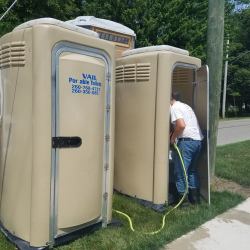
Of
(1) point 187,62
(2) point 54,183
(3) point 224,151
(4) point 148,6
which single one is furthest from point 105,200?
(4) point 148,6

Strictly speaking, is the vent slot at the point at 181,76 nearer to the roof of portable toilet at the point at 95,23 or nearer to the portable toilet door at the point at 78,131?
the roof of portable toilet at the point at 95,23

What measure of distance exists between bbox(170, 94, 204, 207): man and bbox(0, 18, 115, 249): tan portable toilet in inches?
51.1

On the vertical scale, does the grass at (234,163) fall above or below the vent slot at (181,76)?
below

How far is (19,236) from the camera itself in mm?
3164

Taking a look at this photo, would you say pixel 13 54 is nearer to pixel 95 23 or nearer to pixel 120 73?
pixel 120 73

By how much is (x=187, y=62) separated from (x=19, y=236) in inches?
131

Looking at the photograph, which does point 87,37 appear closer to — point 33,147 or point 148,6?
point 33,147

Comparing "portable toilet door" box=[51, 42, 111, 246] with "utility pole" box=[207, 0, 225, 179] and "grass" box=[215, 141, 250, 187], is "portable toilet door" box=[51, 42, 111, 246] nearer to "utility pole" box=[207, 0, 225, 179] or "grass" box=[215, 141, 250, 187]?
"utility pole" box=[207, 0, 225, 179]

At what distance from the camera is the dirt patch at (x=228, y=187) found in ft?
17.7

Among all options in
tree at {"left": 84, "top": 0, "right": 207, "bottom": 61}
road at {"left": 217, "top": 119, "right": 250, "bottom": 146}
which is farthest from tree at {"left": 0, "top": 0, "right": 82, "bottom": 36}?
road at {"left": 217, "top": 119, "right": 250, "bottom": 146}

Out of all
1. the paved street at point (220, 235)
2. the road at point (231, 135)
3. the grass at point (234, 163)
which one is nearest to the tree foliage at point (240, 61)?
the road at point (231, 135)

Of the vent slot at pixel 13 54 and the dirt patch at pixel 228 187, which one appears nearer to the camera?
the vent slot at pixel 13 54

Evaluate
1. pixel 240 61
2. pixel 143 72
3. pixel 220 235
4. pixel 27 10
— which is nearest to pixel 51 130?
pixel 143 72

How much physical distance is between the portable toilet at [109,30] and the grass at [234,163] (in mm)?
3332
